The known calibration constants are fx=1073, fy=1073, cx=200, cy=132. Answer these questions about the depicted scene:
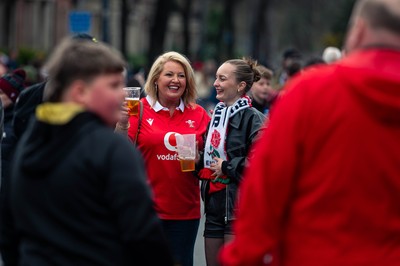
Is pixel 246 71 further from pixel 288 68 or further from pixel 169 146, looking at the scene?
pixel 288 68

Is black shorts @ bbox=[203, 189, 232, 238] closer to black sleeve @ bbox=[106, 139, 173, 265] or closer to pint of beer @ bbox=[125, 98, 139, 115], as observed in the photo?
pint of beer @ bbox=[125, 98, 139, 115]

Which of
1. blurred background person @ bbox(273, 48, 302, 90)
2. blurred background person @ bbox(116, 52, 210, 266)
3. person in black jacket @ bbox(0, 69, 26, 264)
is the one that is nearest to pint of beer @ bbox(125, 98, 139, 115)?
blurred background person @ bbox(116, 52, 210, 266)

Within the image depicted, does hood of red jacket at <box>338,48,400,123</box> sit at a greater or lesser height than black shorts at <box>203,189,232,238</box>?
greater

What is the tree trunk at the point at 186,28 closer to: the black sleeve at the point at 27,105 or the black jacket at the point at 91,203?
the black sleeve at the point at 27,105

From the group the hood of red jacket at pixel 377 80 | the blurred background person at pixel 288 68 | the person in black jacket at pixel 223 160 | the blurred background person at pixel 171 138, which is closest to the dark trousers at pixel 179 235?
the blurred background person at pixel 171 138

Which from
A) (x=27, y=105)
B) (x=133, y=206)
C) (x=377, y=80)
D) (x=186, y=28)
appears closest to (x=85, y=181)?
(x=133, y=206)

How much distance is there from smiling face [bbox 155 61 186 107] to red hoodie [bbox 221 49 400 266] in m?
3.81

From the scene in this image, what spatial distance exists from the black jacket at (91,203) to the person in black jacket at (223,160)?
3.03m

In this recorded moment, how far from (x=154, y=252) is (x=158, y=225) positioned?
0.34ft

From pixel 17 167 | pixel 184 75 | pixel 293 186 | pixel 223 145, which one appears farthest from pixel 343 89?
pixel 184 75

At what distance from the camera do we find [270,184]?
12.7 ft

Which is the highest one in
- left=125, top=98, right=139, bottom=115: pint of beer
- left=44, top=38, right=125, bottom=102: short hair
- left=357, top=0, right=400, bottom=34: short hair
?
left=357, top=0, right=400, bottom=34: short hair

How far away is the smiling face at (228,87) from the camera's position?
747 cm

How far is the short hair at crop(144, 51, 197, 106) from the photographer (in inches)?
Answer: 305
